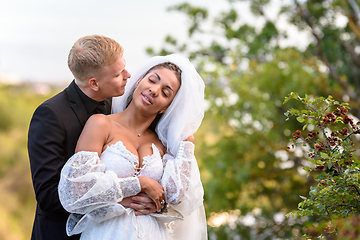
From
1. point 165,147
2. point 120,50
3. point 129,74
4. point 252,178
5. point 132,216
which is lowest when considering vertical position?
point 252,178

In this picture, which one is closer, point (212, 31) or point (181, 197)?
point (181, 197)

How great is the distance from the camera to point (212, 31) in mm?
7578

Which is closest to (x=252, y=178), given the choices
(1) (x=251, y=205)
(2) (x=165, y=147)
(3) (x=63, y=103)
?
(1) (x=251, y=205)

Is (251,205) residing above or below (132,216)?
below

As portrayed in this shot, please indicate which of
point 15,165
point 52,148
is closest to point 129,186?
point 52,148

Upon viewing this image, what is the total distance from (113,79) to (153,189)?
0.73 metres

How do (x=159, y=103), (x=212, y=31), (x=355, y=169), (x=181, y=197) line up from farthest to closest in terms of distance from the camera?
(x=212, y=31) < (x=159, y=103) < (x=181, y=197) < (x=355, y=169)

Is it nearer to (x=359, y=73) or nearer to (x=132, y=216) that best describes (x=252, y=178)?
(x=359, y=73)

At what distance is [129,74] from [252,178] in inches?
184

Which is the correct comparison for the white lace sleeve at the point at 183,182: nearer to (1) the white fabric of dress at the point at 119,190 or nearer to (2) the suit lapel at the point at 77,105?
(1) the white fabric of dress at the point at 119,190

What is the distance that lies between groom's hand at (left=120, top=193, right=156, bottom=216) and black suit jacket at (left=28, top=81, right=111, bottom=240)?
377 mm

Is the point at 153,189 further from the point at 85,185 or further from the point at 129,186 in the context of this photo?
the point at 85,185

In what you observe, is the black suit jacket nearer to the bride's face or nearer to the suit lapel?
the suit lapel

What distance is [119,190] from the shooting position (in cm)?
213
